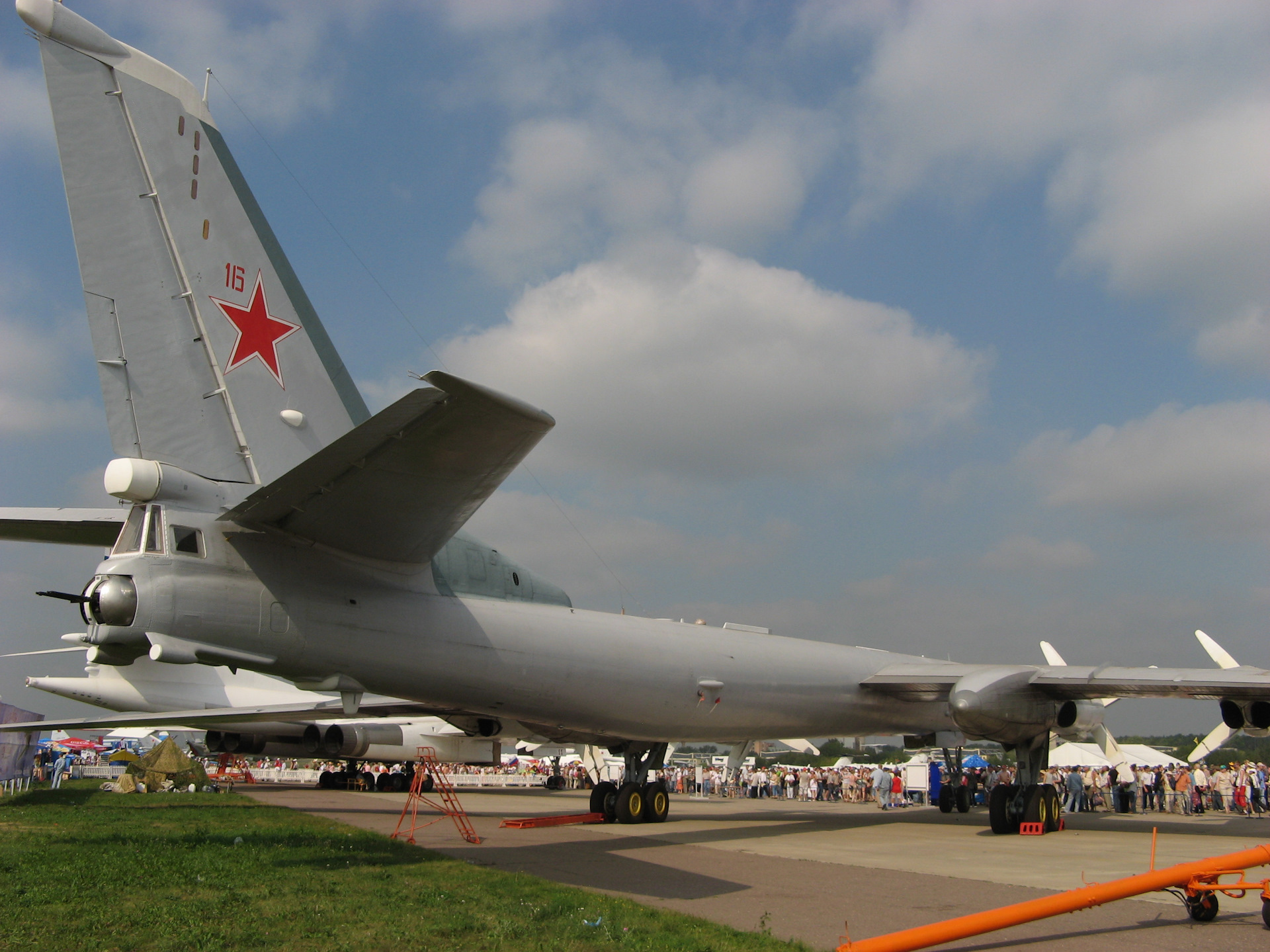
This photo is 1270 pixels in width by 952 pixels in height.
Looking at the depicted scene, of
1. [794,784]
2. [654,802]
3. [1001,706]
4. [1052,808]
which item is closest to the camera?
[1001,706]

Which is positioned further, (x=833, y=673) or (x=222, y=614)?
(x=833, y=673)

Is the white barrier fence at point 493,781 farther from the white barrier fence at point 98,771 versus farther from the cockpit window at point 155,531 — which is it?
the cockpit window at point 155,531

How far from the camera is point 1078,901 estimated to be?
5.47 metres

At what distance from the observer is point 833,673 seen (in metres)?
14.6

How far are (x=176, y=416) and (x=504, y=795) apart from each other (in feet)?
67.0

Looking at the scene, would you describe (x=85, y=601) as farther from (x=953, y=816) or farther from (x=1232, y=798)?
(x=1232, y=798)

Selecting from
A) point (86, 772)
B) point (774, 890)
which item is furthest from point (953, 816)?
point (86, 772)

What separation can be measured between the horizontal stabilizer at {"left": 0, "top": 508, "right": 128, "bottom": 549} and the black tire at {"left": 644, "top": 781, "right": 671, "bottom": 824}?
8943 mm

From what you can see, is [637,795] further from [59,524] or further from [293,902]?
[59,524]

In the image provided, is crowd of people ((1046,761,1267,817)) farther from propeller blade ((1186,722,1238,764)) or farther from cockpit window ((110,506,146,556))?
cockpit window ((110,506,146,556))

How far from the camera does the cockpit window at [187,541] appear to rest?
6926mm

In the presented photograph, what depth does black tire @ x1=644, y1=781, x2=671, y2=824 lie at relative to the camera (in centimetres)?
1416

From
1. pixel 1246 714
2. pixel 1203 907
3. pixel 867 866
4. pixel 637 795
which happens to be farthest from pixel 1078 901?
pixel 1246 714

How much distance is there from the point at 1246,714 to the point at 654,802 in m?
8.72
